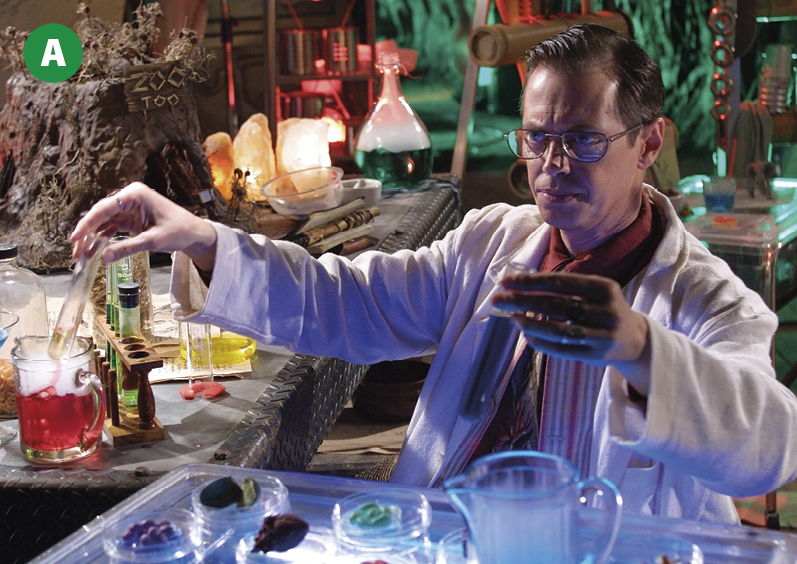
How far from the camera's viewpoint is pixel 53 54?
91.8 inches

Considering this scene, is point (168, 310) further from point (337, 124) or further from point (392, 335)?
point (337, 124)

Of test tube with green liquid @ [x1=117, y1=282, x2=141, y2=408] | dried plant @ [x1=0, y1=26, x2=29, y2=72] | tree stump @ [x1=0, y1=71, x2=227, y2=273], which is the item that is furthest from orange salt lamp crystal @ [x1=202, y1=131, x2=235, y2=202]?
test tube with green liquid @ [x1=117, y1=282, x2=141, y2=408]

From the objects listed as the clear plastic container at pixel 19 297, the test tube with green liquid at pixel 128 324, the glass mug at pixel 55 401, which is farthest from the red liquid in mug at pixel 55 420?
the clear plastic container at pixel 19 297

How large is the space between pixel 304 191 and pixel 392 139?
0.57 metres

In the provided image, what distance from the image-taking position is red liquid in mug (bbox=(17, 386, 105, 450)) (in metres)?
1.33

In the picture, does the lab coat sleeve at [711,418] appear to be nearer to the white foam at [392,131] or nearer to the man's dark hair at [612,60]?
the man's dark hair at [612,60]

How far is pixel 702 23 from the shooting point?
5508 mm

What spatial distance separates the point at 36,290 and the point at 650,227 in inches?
47.4

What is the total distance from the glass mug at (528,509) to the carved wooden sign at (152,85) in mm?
1940

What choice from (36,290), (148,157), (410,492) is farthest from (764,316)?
(148,157)

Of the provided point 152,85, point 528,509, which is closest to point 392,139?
point 152,85

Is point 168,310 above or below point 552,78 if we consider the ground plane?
below

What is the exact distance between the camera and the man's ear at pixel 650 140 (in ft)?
5.15

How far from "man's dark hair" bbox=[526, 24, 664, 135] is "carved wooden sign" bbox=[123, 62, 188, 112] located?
4.42ft
